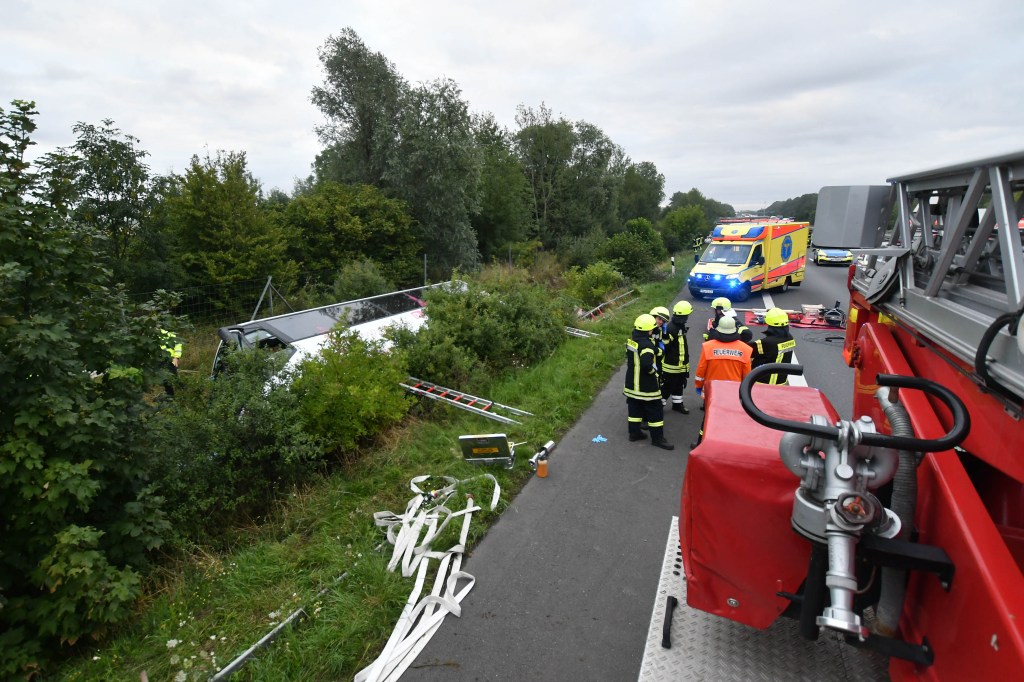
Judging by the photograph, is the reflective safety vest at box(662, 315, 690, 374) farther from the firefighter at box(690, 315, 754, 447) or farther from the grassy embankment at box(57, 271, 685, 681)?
the grassy embankment at box(57, 271, 685, 681)

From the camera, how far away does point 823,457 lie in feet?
6.29

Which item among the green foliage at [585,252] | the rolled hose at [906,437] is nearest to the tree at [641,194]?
the green foliage at [585,252]

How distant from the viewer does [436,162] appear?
22438 mm

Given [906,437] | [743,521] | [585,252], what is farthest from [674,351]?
[585,252]

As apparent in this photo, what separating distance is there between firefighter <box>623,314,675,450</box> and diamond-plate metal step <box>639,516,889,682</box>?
2850mm

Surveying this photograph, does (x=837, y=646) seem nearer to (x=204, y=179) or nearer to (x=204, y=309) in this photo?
(x=204, y=309)

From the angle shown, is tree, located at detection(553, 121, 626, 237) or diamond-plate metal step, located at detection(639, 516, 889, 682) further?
tree, located at detection(553, 121, 626, 237)

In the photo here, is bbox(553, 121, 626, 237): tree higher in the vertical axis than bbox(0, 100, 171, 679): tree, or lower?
higher

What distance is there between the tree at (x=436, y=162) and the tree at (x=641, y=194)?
38.3 m

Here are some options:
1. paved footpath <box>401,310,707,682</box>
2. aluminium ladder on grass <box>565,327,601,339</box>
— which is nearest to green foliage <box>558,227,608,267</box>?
aluminium ladder on grass <box>565,327,601,339</box>

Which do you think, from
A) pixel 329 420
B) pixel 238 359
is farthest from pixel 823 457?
pixel 238 359

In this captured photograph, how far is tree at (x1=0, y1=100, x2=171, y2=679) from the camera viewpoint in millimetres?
3125

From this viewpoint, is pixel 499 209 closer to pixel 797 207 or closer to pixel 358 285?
pixel 358 285

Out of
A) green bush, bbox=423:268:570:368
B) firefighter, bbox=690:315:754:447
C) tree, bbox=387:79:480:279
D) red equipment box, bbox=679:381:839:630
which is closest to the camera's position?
red equipment box, bbox=679:381:839:630
